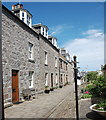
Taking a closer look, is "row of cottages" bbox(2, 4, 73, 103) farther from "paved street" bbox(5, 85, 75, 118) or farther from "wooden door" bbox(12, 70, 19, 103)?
"paved street" bbox(5, 85, 75, 118)

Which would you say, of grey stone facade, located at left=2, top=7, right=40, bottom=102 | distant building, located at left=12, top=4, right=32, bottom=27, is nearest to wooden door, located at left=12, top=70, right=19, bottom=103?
grey stone facade, located at left=2, top=7, right=40, bottom=102

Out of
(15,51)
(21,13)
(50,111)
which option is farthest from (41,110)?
(21,13)

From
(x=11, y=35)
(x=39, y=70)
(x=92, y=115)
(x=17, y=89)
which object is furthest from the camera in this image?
(x=39, y=70)

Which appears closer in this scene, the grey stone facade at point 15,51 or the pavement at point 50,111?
the pavement at point 50,111

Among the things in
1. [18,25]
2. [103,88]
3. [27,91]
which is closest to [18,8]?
[18,25]

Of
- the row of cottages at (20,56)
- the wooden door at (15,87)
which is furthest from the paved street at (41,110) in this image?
the row of cottages at (20,56)

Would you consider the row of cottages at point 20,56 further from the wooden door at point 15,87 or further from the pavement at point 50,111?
the pavement at point 50,111

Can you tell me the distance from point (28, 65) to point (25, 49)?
49.1 inches

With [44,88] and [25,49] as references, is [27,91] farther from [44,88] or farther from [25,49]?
[44,88]

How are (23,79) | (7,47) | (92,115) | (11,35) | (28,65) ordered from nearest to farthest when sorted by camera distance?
(92,115)
(7,47)
(11,35)
(23,79)
(28,65)

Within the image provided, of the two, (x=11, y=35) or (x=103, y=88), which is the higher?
(x=11, y=35)

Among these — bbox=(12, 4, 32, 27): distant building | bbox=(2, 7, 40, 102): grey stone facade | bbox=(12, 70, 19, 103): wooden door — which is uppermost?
bbox=(12, 4, 32, 27): distant building

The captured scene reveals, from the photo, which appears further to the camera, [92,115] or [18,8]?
[18,8]

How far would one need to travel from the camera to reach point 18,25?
9.04 metres
